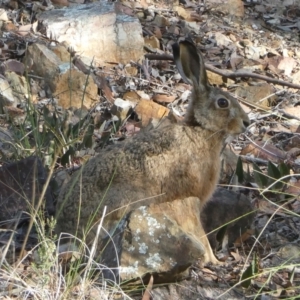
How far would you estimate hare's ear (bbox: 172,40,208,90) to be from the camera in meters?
6.02

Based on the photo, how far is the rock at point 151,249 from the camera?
4539 mm

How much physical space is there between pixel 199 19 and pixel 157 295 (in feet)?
20.1

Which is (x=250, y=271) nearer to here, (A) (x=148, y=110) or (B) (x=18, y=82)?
(A) (x=148, y=110)

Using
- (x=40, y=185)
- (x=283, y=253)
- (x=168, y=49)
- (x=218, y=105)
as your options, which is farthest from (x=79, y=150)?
(x=168, y=49)

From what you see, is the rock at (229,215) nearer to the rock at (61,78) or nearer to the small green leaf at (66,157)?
the small green leaf at (66,157)

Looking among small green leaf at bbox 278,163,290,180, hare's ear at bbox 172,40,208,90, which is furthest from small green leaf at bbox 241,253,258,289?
hare's ear at bbox 172,40,208,90

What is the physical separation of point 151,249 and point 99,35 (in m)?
4.65

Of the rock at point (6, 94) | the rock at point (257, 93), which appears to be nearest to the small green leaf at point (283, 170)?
the rock at point (257, 93)

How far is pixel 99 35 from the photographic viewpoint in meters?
8.79

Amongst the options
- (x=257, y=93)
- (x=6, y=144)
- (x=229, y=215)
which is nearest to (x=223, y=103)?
(x=229, y=215)

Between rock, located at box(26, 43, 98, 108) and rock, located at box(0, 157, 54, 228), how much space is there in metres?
2.11

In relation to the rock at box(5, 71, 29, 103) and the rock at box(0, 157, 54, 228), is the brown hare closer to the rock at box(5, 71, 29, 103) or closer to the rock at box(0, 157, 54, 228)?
the rock at box(0, 157, 54, 228)

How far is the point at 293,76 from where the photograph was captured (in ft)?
29.6

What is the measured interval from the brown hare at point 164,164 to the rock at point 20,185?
0.29 metres
